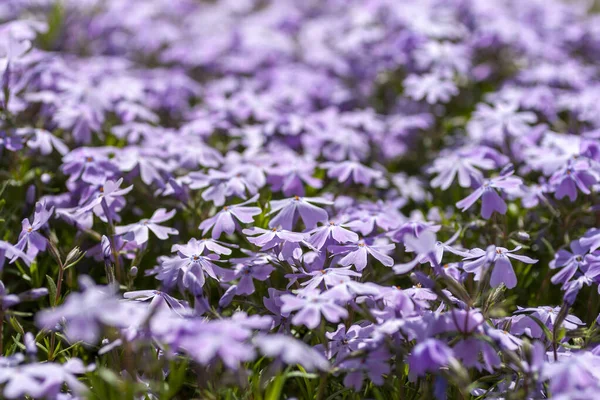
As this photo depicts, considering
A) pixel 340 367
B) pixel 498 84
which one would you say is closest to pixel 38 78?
pixel 340 367

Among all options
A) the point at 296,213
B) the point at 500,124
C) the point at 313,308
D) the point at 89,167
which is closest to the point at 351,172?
the point at 296,213

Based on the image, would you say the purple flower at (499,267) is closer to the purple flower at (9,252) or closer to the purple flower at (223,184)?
the purple flower at (223,184)

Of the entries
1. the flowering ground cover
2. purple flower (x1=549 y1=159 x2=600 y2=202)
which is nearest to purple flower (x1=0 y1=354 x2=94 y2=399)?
the flowering ground cover

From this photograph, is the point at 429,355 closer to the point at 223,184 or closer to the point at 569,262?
the point at 569,262

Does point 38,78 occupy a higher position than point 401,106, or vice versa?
point 38,78

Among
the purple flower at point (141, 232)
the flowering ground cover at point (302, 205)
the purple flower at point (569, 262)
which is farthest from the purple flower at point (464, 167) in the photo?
the purple flower at point (141, 232)

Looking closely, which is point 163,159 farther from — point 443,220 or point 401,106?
point 401,106

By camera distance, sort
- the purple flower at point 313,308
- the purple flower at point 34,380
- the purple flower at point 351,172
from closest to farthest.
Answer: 1. the purple flower at point 34,380
2. the purple flower at point 313,308
3. the purple flower at point 351,172
